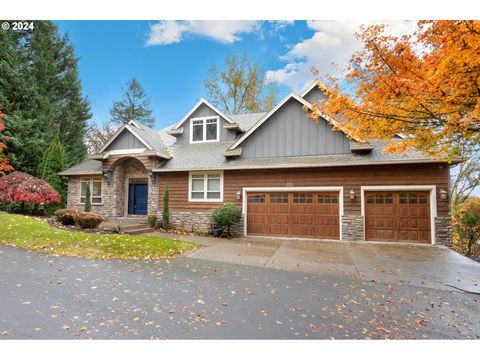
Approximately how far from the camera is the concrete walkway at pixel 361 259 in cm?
588

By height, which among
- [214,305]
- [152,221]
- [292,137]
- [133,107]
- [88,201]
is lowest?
[214,305]

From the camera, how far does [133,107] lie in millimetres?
31625

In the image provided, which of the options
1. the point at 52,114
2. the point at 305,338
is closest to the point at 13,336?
the point at 305,338

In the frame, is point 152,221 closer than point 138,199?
Yes

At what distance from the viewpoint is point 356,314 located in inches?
154

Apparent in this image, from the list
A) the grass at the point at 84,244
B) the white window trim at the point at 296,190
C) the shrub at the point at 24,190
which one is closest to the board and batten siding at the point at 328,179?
the white window trim at the point at 296,190

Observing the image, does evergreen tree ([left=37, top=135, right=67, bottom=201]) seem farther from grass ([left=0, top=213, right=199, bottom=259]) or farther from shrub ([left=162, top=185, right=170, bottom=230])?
shrub ([left=162, top=185, right=170, bottom=230])

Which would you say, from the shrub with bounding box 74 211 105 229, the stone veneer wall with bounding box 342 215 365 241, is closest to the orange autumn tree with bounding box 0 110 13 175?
the shrub with bounding box 74 211 105 229

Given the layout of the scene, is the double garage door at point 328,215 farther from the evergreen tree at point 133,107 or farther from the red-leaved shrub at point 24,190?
the evergreen tree at point 133,107

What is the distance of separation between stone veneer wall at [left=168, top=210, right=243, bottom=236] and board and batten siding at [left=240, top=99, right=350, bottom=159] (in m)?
3.48

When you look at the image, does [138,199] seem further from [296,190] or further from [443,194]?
[443,194]

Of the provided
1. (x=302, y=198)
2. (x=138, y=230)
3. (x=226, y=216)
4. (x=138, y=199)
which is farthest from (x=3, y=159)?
(x=302, y=198)

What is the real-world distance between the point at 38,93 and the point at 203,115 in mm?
11977

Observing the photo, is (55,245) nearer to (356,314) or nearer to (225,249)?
(225,249)
